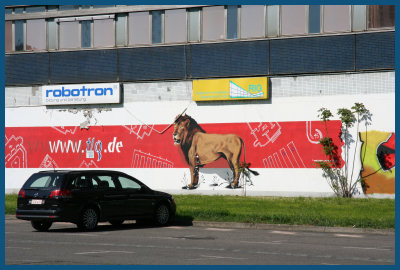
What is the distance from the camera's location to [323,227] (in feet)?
65.4

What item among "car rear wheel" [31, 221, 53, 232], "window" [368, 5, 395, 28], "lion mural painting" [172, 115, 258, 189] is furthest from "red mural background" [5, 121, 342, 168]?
"car rear wheel" [31, 221, 53, 232]

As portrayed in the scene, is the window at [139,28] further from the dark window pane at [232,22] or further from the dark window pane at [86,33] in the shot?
the dark window pane at [232,22]

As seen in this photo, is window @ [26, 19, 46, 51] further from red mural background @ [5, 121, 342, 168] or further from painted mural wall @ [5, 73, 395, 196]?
red mural background @ [5, 121, 342, 168]

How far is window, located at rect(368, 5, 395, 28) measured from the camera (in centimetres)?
2878

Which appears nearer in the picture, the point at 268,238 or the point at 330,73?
the point at 268,238

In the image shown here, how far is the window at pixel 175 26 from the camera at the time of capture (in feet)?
105

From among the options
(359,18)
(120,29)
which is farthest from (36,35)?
(359,18)

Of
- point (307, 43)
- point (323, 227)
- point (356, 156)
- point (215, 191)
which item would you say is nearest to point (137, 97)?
point (215, 191)

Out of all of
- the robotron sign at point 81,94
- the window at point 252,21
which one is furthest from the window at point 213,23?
the robotron sign at point 81,94

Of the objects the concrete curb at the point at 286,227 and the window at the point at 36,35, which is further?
the window at the point at 36,35

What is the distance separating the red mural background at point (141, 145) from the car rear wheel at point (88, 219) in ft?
40.8

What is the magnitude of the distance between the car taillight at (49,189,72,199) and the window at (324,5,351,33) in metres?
14.9

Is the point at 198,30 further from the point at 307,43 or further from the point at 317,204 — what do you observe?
the point at 317,204

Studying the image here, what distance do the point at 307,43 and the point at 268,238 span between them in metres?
14.1
